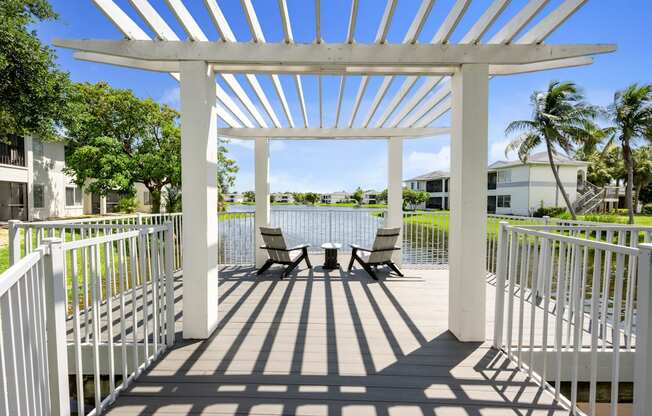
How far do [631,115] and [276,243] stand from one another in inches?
760

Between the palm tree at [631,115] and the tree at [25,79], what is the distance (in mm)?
22581

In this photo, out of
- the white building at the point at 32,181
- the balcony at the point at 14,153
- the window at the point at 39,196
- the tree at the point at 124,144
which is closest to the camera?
the tree at the point at 124,144

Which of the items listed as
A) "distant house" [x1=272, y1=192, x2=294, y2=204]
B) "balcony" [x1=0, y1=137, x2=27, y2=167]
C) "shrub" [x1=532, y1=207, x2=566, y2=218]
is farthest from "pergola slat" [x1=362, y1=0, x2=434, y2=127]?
"distant house" [x1=272, y1=192, x2=294, y2=204]

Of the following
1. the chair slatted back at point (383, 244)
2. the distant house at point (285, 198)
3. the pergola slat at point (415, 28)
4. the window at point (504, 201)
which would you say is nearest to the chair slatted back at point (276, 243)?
the chair slatted back at point (383, 244)

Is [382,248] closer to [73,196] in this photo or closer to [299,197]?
[73,196]

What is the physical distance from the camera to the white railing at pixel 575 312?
167 cm

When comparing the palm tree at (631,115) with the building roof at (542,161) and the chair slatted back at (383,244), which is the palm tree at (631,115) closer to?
the building roof at (542,161)

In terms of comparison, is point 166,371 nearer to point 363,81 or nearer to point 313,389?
point 313,389

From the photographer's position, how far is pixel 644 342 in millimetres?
1466

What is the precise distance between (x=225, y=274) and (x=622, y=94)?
2043 cm

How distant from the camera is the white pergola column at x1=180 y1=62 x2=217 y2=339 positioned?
3.08 m

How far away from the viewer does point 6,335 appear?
1.22 metres

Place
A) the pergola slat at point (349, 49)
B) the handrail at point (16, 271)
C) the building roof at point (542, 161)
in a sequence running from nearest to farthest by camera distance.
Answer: the handrail at point (16, 271) < the pergola slat at point (349, 49) < the building roof at point (542, 161)

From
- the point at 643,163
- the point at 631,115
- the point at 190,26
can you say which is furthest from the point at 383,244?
the point at 643,163
